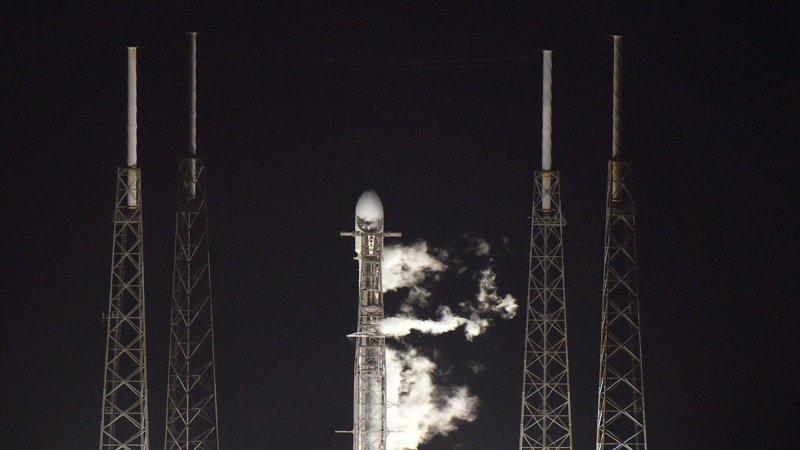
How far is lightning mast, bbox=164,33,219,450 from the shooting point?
47281 millimetres

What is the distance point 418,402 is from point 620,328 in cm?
709

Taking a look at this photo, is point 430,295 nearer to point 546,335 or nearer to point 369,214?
point 546,335

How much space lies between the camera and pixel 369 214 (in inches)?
1822

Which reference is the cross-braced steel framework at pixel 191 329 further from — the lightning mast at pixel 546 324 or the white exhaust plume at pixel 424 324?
the lightning mast at pixel 546 324

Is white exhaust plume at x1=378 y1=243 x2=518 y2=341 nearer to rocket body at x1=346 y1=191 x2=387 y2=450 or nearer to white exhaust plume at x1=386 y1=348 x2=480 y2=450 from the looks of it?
white exhaust plume at x1=386 y1=348 x2=480 y2=450

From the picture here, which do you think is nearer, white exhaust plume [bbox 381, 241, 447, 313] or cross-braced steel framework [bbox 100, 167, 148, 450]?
cross-braced steel framework [bbox 100, 167, 148, 450]

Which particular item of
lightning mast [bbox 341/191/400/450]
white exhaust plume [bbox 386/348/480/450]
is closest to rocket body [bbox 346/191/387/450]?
lightning mast [bbox 341/191/400/450]

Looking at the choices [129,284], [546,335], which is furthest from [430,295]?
[129,284]

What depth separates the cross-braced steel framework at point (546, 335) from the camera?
4819 centimetres

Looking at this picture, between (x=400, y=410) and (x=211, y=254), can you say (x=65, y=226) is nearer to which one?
(x=211, y=254)

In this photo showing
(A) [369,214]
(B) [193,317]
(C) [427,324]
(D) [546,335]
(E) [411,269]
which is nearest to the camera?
(A) [369,214]

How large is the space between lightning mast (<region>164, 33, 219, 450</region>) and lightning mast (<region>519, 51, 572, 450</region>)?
8.96 m

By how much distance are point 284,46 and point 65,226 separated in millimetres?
8353

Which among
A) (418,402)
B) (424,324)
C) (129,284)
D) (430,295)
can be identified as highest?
(430,295)
